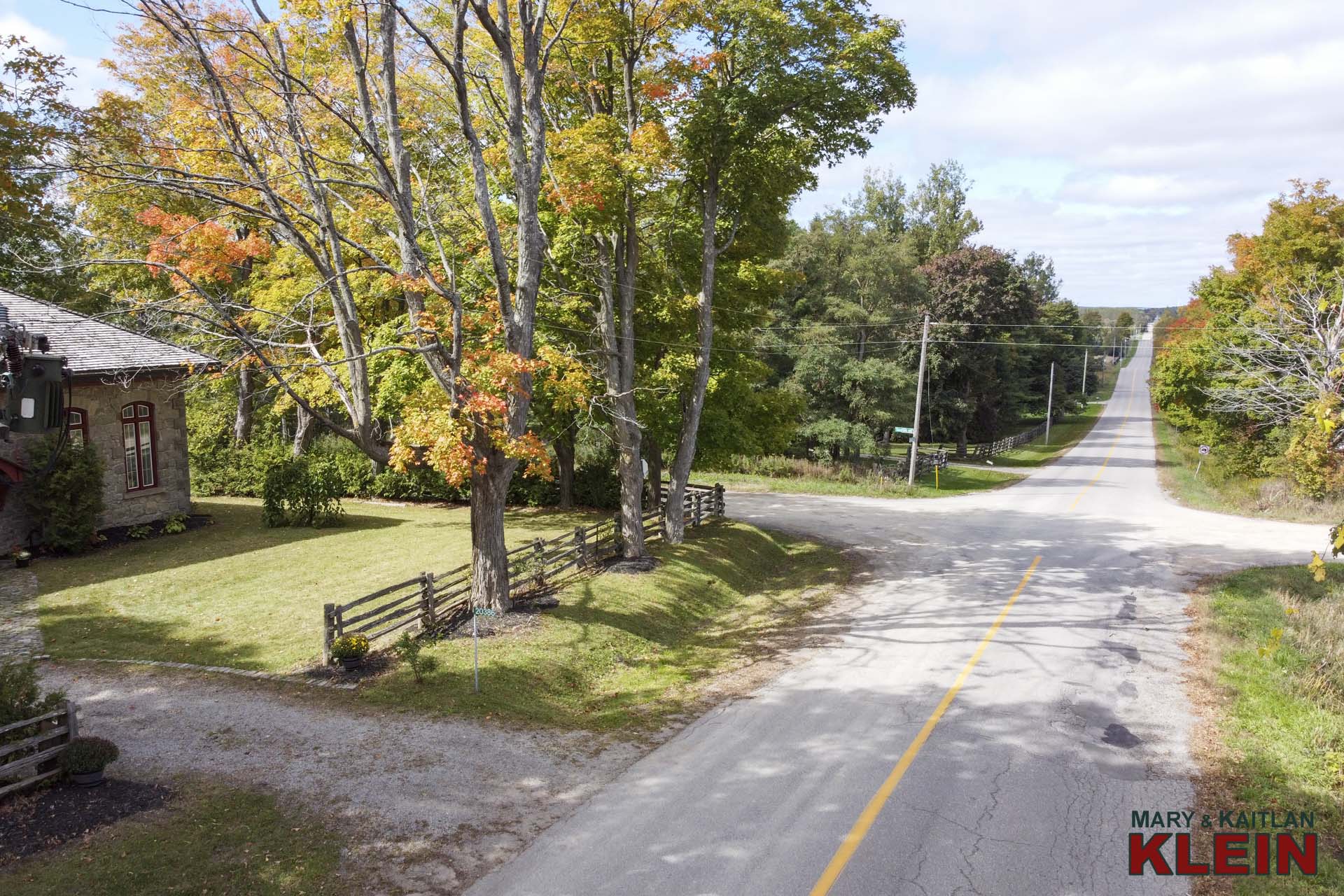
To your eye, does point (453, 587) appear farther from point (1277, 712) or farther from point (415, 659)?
point (1277, 712)

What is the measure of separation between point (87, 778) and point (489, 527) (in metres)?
6.83

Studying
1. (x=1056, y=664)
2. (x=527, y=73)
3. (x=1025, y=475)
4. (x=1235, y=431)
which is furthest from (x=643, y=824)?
(x=1235, y=431)

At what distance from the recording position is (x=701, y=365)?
2105cm

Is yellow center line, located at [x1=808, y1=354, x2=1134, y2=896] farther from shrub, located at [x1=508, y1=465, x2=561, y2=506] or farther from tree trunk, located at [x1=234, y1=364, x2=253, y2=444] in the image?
tree trunk, located at [x1=234, y1=364, x2=253, y2=444]

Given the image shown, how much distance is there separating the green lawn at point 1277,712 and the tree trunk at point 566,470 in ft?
62.0

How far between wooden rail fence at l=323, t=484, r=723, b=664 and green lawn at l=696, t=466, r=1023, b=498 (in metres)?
12.9

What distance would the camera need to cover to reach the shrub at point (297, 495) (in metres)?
24.0

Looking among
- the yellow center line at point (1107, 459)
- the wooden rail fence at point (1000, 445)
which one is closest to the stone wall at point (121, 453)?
the yellow center line at point (1107, 459)

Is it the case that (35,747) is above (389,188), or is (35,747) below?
below

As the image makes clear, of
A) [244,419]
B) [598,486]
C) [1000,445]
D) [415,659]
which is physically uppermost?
[244,419]

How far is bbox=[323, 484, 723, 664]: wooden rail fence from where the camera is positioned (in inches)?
512

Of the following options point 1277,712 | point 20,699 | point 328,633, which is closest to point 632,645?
point 328,633

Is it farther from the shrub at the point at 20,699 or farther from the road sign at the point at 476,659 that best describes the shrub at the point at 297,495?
the shrub at the point at 20,699

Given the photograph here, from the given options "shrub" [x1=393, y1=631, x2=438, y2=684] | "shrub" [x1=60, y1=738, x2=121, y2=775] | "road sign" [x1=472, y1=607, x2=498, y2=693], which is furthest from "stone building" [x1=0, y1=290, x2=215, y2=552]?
"shrub" [x1=60, y1=738, x2=121, y2=775]
